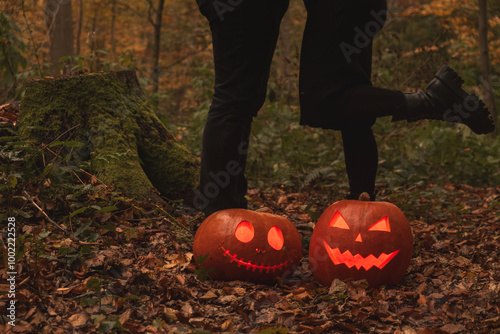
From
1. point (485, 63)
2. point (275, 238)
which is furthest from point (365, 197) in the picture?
point (485, 63)

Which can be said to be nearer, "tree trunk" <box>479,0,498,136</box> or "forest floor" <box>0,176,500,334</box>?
"forest floor" <box>0,176,500,334</box>

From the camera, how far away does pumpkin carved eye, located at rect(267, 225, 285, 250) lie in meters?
2.57

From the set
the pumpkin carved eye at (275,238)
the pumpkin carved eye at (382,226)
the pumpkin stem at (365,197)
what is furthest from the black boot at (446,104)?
the pumpkin carved eye at (275,238)

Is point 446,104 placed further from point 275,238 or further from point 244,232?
point 244,232

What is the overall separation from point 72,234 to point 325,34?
169cm

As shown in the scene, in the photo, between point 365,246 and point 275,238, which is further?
point 275,238

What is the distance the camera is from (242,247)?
2.50 metres

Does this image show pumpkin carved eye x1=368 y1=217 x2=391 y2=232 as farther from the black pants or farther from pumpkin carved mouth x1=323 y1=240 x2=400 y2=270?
the black pants

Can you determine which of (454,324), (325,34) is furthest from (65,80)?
(454,324)

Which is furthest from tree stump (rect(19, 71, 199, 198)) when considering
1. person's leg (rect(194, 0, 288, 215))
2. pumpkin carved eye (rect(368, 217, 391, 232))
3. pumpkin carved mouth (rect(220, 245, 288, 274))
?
pumpkin carved eye (rect(368, 217, 391, 232))

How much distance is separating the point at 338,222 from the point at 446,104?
2.72 feet

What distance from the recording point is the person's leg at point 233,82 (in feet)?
8.18

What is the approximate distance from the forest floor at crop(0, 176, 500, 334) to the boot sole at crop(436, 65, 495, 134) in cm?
86

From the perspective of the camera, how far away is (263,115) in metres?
6.12
